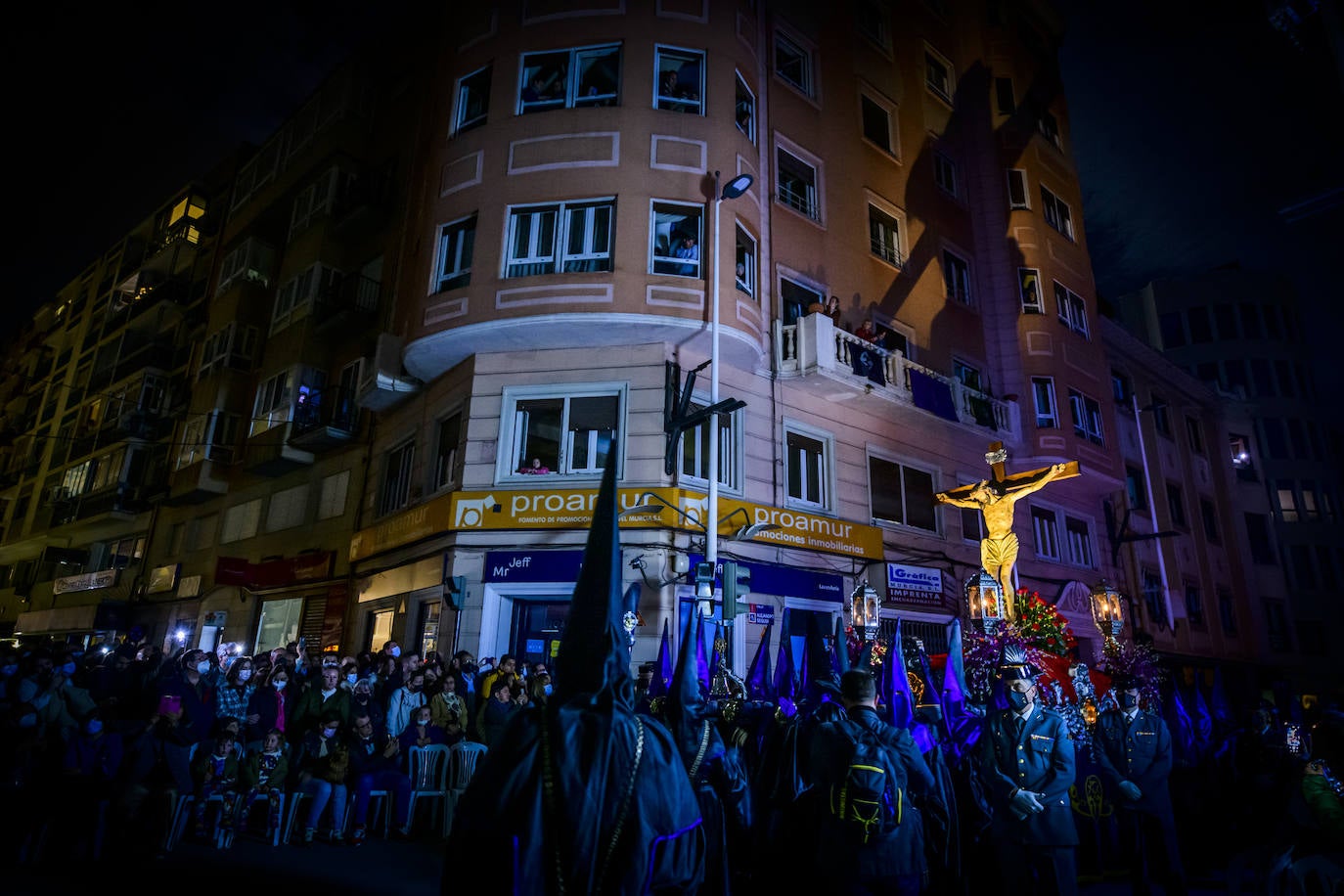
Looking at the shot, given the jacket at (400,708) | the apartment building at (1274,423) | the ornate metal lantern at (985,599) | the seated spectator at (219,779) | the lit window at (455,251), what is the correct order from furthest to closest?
the apartment building at (1274,423) → the lit window at (455,251) → the ornate metal lantern at (985,599) → the jacket at (400,708) → the seated spectator at (219,779)

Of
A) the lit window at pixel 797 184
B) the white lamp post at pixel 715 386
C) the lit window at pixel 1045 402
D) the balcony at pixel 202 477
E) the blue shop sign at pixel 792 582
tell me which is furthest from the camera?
the balcony at pixel 202 477

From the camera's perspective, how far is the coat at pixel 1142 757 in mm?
7902

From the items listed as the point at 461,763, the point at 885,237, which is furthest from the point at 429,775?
the point at 885,237

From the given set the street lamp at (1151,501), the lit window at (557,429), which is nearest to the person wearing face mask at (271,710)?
the lit window at (557,429)

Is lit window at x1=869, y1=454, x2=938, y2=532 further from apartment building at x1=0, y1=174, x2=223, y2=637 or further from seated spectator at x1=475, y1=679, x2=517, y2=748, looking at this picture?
apartment building at x1=0, y1=174, x2=223, y2=637

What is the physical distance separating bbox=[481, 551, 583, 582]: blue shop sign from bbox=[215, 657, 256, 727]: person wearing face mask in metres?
4.24

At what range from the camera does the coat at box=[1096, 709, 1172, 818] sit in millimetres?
7902

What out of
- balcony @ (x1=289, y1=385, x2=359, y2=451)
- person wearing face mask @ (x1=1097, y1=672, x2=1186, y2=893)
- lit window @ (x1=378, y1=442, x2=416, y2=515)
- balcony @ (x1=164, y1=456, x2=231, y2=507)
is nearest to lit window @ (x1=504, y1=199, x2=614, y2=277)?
lit window @ (x1=378, y1=442, x2=416, y2=515)

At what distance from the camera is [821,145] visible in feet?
67.1

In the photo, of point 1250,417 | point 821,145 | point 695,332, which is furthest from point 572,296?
point 1250,417

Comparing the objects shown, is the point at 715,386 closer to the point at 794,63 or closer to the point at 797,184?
the point at 797,184

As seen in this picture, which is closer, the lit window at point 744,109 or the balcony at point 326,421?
the lit window at point 744,109

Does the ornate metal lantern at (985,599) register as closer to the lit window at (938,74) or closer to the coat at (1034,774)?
the coat at (1034,774)

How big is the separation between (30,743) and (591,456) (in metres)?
9.39
